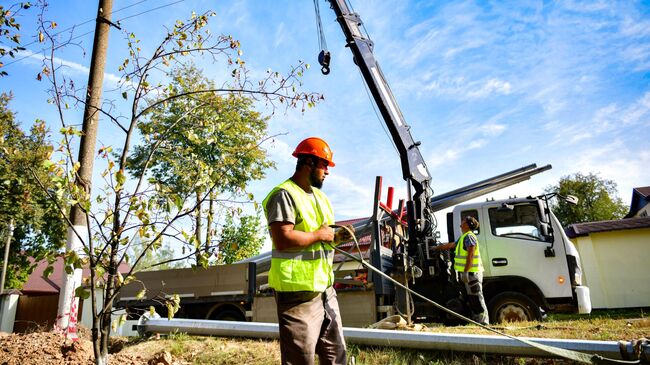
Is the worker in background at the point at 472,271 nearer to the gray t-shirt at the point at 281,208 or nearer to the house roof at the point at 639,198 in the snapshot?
the gray t-shirt at the point at 281,208

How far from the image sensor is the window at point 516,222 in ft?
24.1

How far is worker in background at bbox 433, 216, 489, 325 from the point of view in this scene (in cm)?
670

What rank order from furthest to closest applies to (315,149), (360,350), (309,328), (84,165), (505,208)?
(505,208)
(84,165)
(360,350)
(315,149)
(309,328)

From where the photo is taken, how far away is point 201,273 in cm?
850

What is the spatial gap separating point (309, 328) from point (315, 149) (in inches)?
45.0

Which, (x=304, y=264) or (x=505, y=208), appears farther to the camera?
(x=505, y=208)

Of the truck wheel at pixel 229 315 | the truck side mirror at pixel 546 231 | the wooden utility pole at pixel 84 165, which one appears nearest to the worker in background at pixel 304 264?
the wooden utility pole at pixel 84 165

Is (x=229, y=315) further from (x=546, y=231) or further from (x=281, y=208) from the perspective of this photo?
(x=281, y=208)

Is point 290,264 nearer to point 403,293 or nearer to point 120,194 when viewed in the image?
point 120,194

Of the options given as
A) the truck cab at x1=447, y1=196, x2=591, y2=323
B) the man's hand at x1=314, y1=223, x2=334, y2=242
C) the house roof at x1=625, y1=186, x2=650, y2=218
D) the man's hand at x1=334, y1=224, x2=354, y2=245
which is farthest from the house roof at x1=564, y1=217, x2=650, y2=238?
the man's hand at x1=314, y1=223, x2=334, y2=242

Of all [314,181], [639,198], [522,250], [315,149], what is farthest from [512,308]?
[639,198]

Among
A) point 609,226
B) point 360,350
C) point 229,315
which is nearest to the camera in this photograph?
point 360,350

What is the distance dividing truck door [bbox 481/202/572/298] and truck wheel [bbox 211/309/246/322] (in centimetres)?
464

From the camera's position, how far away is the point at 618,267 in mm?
15352
